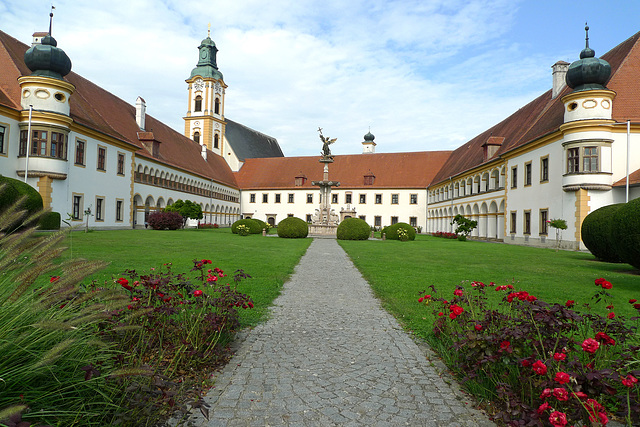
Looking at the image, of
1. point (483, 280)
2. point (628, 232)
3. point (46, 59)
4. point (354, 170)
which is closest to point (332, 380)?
point (483, 280)

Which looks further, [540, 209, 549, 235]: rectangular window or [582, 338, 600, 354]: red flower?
[540, 209, 549, 235]: rectangular window

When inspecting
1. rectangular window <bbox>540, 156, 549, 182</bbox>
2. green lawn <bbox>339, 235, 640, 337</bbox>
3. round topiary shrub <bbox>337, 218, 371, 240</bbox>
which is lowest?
green lawn <bbox>339, 235, 640, 337</bbox>

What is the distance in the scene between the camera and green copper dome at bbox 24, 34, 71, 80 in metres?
24.5

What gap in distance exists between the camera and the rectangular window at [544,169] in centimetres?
2653

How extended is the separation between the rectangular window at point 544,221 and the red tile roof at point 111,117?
32905 mm

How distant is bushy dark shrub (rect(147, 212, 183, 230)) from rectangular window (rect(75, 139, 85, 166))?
6.79 metres

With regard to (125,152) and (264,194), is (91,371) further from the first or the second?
(264,194)

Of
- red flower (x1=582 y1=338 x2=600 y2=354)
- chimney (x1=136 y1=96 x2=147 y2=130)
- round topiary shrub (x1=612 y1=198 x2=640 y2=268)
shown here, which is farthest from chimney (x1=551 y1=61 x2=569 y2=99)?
chimney (x1=136 y1=96 x2=147 y2=130)

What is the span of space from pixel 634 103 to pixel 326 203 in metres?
23.1

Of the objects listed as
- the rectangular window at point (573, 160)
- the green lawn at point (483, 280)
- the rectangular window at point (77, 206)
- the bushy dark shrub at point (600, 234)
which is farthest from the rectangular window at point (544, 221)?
the rectangular window at point (77, 206)

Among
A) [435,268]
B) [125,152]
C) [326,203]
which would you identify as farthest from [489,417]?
[125,152]

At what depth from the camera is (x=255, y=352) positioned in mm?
4746

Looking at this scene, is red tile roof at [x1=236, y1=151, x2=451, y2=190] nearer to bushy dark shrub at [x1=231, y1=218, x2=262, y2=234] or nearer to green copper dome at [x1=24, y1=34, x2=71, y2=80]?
bushy dark shrub at [x1=231, y1=218, x2=262, y2=234]

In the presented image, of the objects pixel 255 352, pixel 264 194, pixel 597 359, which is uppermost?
pixel 264 194
